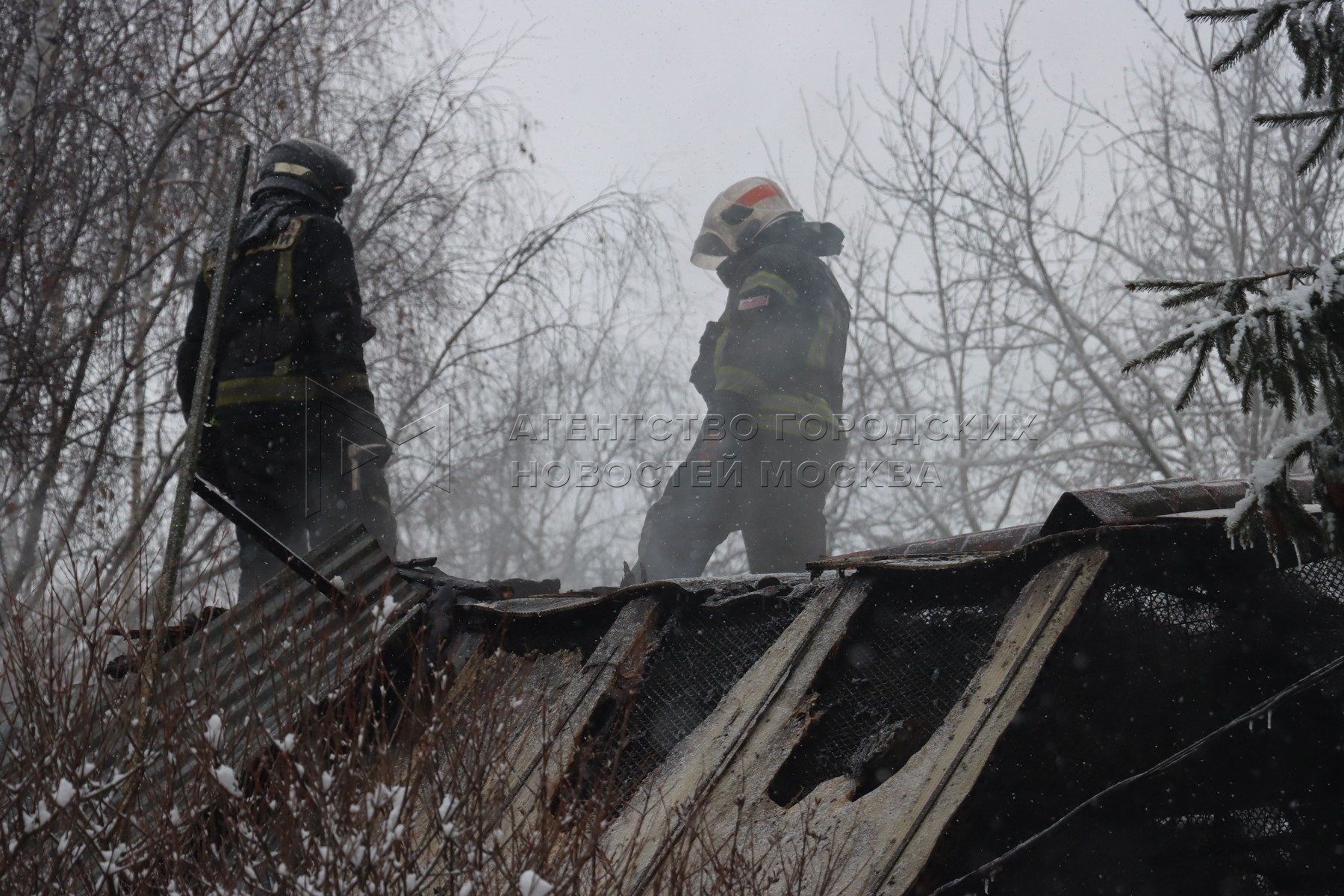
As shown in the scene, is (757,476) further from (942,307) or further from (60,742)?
(942,307)

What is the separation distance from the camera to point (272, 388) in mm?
4848

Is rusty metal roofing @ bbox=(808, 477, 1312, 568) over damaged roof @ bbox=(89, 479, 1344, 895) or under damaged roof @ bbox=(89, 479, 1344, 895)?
over

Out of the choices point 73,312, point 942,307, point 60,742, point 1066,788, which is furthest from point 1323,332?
point 942,307

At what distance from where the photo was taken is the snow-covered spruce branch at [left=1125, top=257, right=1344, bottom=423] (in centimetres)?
235

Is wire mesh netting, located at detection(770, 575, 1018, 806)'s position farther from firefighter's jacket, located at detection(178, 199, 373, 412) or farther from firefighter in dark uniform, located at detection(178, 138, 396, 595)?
firefighter's jacket, located at detection(178, 199, 373, 412)

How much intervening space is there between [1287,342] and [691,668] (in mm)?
2009

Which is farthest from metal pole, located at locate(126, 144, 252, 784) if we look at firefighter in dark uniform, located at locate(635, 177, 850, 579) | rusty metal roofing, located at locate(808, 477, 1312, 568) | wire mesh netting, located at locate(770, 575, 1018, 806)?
firefighter in dark uniform, located at locate(635, 177, 850, 579)

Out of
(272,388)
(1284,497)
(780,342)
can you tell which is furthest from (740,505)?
(1284,497)

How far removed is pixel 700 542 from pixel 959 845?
11.3ft

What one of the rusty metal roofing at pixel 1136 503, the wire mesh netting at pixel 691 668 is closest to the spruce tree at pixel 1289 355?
the rusty metal roofing at pixel 1136 503

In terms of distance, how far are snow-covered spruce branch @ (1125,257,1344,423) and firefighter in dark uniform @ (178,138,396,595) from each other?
3.51 m

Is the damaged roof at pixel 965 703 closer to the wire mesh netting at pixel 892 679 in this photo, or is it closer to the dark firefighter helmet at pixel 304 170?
the wire mesh netting at pixel 892 679

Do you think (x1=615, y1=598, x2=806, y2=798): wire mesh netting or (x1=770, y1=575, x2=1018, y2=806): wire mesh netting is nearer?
(x1=770, y1=575, x2=1018, y2=806): wire mesh netting

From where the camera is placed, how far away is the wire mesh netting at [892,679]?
298cm
